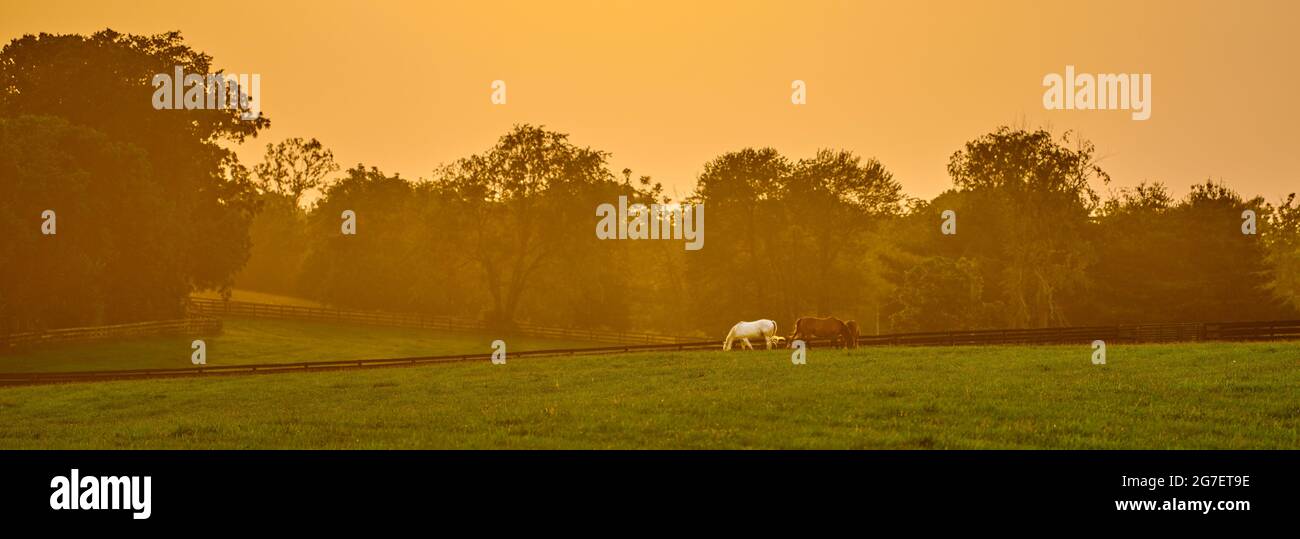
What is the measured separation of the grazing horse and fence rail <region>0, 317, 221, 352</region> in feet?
126

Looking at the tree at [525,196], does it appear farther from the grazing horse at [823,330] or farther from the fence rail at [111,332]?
the grazing horse at [823,330]

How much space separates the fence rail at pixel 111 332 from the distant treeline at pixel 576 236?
1257mm

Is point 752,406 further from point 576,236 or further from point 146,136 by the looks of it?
point 576,236

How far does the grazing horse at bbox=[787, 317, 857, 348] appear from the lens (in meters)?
40.9

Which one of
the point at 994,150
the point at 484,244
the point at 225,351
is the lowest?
the point at 225,351

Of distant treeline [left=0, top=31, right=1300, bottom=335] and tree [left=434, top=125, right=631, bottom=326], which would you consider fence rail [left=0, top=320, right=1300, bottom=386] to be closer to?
distant treeline [left=0, top=31, right=1300, bottom=335]

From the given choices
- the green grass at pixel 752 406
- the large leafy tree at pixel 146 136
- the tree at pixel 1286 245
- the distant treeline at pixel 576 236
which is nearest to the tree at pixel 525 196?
the distant treeline at pixel 576 236

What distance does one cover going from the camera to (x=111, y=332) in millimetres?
58938

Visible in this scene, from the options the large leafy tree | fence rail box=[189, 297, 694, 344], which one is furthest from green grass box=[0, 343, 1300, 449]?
fence rail box=[189, 297, 694, 344]
